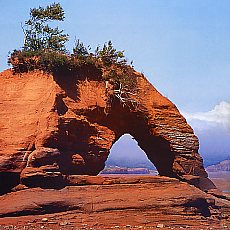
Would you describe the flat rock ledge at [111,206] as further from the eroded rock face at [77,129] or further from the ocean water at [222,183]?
the ocean water at [222,183]

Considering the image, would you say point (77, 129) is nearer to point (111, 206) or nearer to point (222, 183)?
point (111, 206)

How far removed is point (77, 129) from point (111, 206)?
408 centimetres

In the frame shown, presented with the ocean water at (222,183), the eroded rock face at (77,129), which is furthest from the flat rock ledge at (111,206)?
the ocean water at (222,183)

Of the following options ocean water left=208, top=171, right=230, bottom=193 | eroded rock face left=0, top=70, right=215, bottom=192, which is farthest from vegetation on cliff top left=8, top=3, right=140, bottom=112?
ocean water left=208, top=171, right=230, bottom=193

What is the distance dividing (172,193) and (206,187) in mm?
4787

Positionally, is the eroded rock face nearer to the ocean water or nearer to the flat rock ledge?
the flat rock ledge

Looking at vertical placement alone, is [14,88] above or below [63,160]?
above

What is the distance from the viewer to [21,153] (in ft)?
57.7

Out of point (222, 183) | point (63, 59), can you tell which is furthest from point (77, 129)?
point (222, 183)

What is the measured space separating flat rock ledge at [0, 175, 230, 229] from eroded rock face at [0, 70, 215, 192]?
2.66ft

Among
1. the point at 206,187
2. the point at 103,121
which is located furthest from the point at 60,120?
the point at 206,187

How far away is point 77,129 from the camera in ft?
63.5

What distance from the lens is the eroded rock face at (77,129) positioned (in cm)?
1742

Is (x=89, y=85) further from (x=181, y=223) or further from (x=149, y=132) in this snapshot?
(x=181, y=223)
